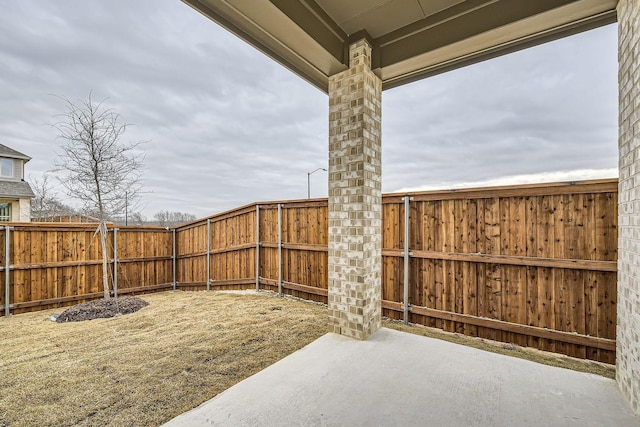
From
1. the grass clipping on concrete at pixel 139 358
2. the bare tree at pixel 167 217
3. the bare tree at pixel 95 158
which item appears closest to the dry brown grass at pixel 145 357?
the grass clipping on concrete at pixel 139 358

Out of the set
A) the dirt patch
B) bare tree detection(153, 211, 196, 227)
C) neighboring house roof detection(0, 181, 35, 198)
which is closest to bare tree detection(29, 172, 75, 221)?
neighboring house roof detection(0, 181, 35, 198)

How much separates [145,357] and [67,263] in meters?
4.29

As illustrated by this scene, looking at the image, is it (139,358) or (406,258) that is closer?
(139,358)

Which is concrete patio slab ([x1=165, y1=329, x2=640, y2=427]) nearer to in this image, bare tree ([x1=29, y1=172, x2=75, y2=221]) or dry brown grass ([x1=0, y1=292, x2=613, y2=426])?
dry brown grass ([x1=0, y1=292, x2=613, y2=426])

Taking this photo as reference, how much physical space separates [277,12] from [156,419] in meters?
2.98

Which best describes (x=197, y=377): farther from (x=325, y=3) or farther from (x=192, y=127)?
(x=192, y=127)

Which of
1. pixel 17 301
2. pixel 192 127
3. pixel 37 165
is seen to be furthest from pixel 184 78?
pixel 37 165

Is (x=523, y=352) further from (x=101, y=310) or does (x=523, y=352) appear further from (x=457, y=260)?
(x=101, y=310)

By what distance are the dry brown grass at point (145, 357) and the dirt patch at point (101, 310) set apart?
0.89ft

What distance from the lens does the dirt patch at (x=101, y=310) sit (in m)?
4.21

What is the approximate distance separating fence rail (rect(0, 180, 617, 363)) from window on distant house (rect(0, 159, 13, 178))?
31.8 ft

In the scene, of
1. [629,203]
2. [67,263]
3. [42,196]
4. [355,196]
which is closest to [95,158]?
[67,263]

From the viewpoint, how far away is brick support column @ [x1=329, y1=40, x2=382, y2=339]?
277cm

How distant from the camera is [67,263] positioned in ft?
17.4
